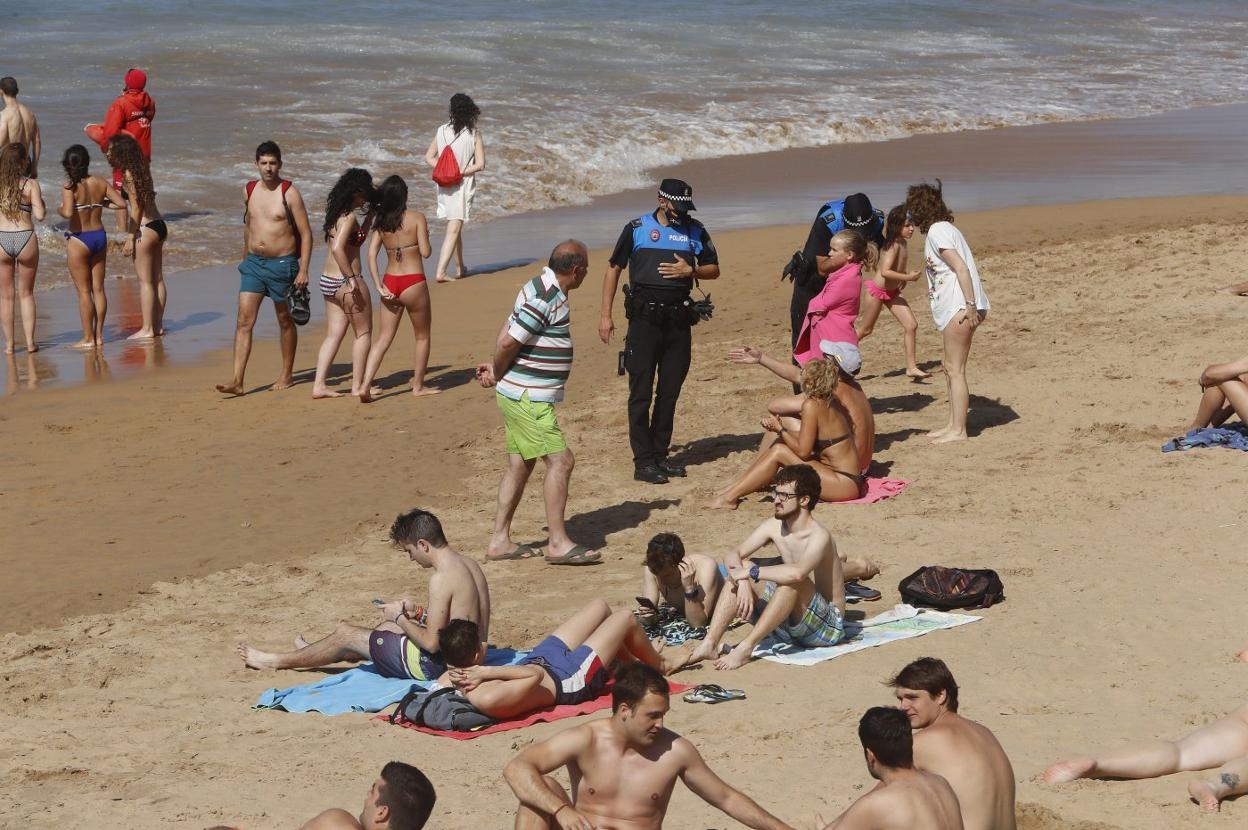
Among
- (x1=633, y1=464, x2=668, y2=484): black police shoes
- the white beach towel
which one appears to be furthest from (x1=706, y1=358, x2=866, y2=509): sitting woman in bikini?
the white beach towel

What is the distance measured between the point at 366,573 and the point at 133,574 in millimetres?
1208

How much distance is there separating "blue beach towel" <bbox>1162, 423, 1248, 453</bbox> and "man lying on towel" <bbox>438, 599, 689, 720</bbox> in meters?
4.07

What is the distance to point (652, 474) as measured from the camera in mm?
9852

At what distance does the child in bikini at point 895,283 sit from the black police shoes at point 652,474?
2123 millimetres

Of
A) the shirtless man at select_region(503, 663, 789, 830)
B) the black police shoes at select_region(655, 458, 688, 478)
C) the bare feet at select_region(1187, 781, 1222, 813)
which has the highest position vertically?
the shirtless man at select_region(503, 663, 789, 830)

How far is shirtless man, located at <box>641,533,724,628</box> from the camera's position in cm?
728

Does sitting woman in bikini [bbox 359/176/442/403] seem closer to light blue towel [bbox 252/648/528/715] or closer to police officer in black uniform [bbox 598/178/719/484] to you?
police officer in black uniform [bbox 598/178/719/484]

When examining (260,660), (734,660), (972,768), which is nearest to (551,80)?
(260,660)

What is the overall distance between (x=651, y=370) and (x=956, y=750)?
484cm

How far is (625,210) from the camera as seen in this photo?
19406mm

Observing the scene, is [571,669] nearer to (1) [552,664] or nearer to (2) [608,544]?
(1) [552,664]

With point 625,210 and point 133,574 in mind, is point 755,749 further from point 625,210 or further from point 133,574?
point 625,210

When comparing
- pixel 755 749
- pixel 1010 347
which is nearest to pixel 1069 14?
pixel 1010 347

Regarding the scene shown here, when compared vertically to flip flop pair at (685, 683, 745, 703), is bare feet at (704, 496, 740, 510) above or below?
below
